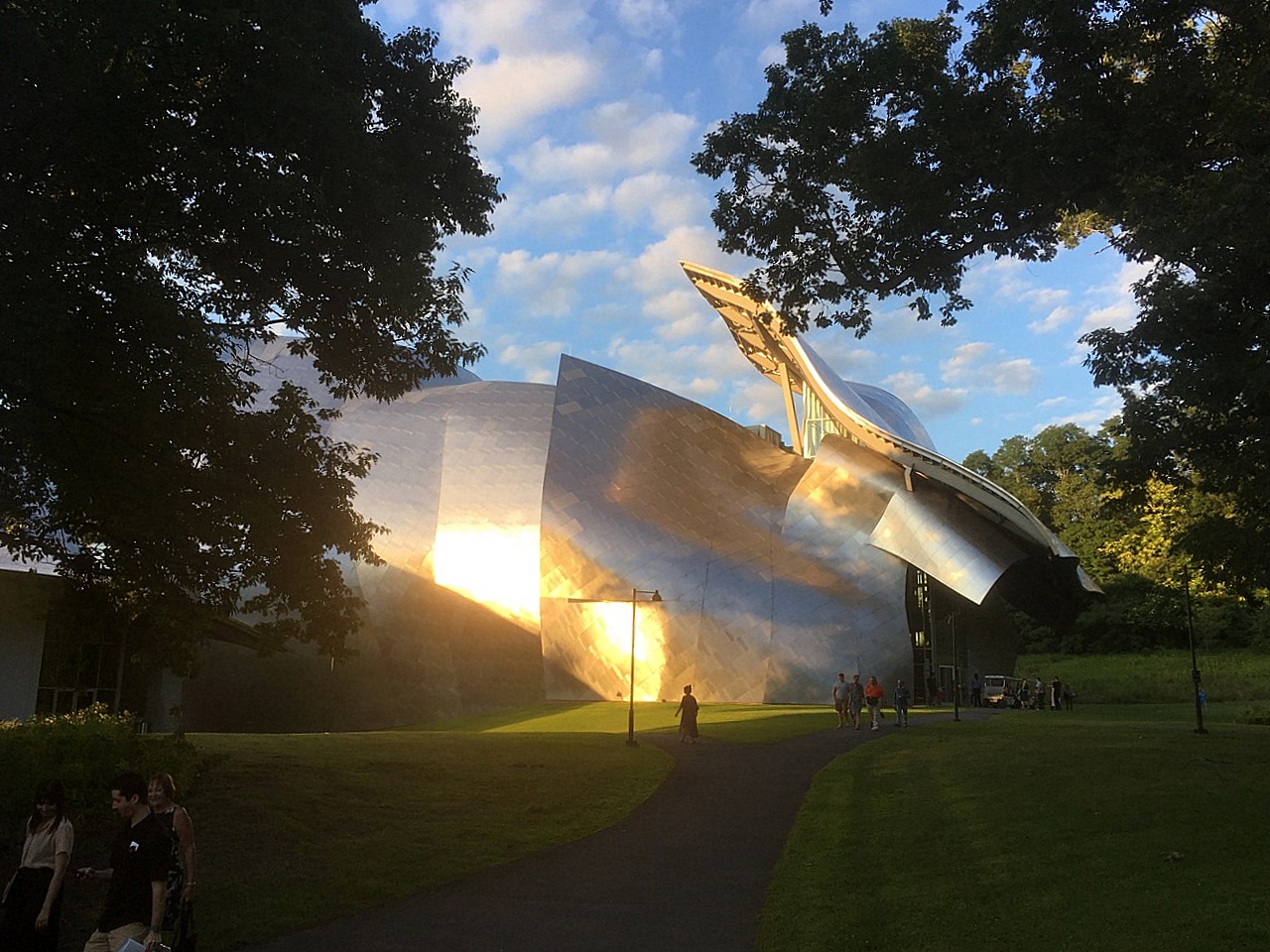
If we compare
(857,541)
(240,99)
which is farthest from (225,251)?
(857,541)

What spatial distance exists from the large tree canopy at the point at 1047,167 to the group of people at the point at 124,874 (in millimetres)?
10843

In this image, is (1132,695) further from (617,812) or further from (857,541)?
(617,812)

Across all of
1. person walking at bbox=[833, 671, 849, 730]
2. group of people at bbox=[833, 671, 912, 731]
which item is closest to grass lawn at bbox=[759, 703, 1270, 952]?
group of people at bbox=[833, 671, 912, 731]

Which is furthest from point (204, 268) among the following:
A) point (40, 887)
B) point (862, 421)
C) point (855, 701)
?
point (862, 421)

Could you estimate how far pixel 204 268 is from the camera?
12.6 m

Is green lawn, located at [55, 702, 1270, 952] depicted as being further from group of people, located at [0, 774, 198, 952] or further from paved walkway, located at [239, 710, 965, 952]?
group of people, located at [0, 774, 198, 952]

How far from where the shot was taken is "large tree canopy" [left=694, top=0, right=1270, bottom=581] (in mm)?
11312

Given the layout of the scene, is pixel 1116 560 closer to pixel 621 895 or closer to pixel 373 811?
pixel 373 811

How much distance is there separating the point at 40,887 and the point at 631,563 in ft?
93.5

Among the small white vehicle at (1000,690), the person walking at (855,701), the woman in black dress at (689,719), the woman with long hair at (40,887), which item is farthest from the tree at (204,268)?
the small white vehicle at (1000,690)

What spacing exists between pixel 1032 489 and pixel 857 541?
53.2 meters

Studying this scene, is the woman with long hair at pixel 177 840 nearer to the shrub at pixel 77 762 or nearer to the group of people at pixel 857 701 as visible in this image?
the shrub at pixel 77 762

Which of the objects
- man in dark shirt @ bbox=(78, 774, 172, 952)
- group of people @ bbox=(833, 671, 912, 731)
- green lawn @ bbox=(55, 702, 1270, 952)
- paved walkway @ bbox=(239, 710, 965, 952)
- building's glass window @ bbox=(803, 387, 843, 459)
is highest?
building's glass window @ bbox=(803, 387, 843, 459)

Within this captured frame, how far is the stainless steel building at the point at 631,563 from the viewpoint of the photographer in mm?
32250
